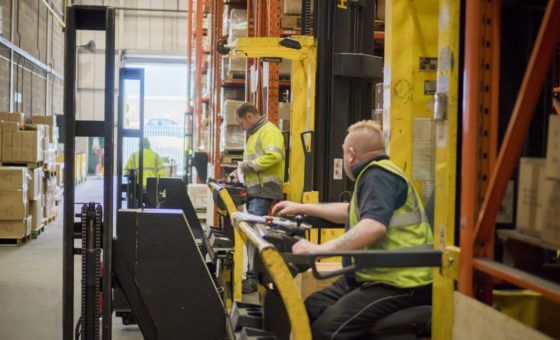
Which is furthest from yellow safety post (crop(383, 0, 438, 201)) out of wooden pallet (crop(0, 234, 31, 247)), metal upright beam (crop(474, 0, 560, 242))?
wooden pallet (crop(0, 234, 31, 247))

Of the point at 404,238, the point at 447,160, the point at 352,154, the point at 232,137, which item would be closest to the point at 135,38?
the point at 232,137

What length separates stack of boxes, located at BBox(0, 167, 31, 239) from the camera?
11320 millimetres

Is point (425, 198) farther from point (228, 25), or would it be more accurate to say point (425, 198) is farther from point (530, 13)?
point (228, 25)

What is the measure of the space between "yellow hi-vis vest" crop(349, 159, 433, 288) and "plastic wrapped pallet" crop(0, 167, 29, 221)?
9.02 meters

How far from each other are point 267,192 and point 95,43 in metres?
24.3

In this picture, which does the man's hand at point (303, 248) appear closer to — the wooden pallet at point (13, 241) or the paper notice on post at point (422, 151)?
the paper notice on post at point (422, 151)

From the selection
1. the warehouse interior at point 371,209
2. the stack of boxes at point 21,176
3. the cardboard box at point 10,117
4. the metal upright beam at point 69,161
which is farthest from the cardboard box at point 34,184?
the metal upright beam at point 69,161

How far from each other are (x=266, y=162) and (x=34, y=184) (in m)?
6.21

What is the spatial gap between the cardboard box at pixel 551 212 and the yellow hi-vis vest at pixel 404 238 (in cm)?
104

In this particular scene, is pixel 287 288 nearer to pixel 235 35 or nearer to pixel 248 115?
pixel 248 115

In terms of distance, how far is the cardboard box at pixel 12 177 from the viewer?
11.3 metres

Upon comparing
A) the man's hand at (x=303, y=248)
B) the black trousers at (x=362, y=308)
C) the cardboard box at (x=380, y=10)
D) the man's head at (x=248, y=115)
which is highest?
the cardboard box at (x=380, y=10)

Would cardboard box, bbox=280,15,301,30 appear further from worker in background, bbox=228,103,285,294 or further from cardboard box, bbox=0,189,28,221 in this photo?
cardboard box, bbox=0,189,28,221

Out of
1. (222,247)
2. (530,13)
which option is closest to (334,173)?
(222,247)
